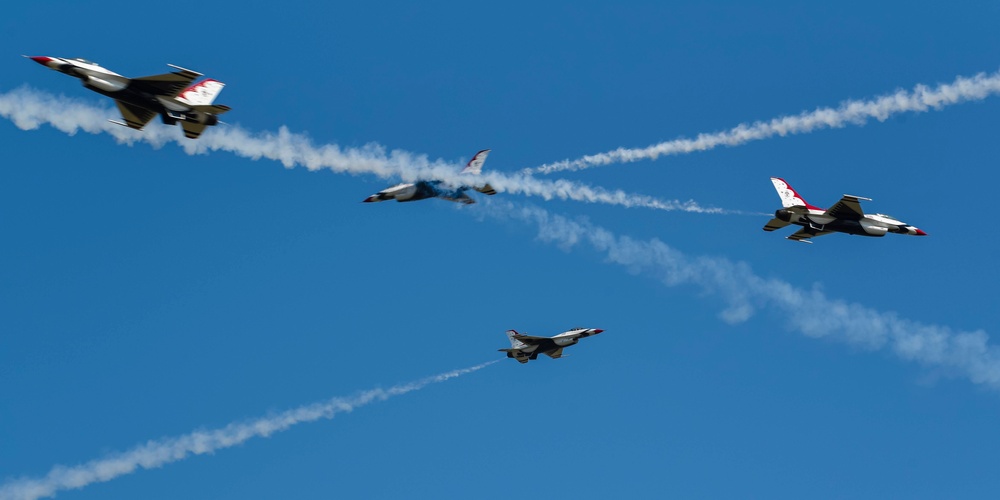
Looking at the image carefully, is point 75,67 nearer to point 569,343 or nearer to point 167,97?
point 167,97

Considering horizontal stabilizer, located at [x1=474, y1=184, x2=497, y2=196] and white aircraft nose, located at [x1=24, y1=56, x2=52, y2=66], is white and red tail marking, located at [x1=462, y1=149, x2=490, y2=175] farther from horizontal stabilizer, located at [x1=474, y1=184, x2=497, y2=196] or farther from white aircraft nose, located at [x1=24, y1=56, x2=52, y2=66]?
white aircraft nose, located at [x1=24, y1=56, x2=52, y2=66]

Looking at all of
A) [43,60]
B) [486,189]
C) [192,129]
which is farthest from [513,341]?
[43,60]

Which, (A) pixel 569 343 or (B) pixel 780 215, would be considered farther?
(A) pixel 569 343

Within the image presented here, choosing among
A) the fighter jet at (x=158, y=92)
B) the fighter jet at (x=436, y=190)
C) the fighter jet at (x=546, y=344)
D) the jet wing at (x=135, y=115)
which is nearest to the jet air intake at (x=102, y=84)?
the fighter jet at (x=158, y=92)

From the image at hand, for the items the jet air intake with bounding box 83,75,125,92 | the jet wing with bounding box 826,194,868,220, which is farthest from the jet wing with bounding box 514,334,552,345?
the jet air intake with bounding box 83,75,125,92

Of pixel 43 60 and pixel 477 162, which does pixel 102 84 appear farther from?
pixel 477 162

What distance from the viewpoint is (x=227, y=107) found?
61.4 m

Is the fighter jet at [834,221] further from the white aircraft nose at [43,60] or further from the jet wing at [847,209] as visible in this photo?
the white aircraft nose at [43,60]

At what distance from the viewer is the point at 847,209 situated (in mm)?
71125

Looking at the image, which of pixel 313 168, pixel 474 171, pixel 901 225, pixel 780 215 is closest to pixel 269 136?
pixel 313 168

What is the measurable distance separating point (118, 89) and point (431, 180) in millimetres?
17874

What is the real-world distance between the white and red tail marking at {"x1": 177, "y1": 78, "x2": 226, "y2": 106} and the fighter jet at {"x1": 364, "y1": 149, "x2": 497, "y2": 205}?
10696 millimetres

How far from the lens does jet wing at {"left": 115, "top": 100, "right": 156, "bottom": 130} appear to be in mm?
64375

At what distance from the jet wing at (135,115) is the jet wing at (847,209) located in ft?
131
